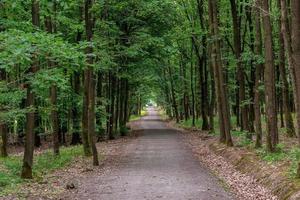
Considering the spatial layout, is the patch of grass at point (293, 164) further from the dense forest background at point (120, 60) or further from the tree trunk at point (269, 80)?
the tree trunk at point (269, 80)

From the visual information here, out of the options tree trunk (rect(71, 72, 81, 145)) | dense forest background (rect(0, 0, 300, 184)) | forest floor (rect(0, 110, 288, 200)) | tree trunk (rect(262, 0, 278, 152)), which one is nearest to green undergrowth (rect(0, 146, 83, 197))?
forest floor (rect(0, 110, 288, 200))

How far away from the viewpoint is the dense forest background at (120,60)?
1124 cm

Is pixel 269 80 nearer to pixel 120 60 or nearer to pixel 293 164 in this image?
pixel 293 164

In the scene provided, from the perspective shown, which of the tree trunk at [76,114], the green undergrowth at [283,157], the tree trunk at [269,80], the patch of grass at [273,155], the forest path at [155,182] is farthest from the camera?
the tree trunk at [76,114]

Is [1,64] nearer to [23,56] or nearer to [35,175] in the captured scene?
[23,56]

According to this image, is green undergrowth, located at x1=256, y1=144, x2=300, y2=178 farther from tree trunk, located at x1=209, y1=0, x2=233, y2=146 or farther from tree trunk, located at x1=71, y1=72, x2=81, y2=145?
tree trunk, located at x1=71, y1=72, x2=81, y2=145

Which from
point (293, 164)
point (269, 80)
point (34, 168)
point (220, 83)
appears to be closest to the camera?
point (293, 164)

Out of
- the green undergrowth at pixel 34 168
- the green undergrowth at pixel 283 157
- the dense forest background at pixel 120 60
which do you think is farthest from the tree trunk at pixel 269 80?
the green undergrowth at pixel 34 168

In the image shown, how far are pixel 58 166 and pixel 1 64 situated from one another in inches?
381

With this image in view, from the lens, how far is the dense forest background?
1124 cm

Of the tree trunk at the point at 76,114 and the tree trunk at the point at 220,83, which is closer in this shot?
the tree trunk at the point at 220,83

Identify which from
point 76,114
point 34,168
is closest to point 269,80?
point 34,168

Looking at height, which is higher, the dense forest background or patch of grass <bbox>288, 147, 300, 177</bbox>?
the dense forest background

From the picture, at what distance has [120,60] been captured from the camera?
32.6m
